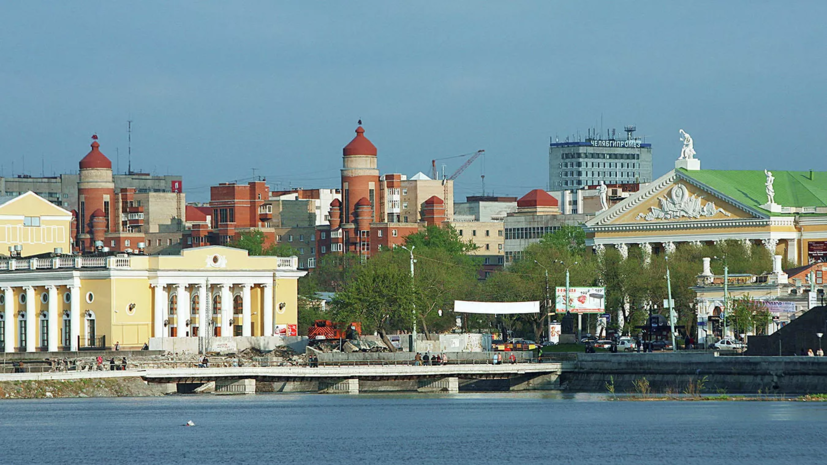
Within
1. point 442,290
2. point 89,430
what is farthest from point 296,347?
point 89,430

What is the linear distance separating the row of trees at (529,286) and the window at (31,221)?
22.1m

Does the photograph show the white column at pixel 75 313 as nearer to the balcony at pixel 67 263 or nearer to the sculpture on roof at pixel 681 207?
the balcony at pixel 67 263

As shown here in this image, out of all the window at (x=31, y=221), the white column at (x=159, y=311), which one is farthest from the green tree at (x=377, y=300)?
the window at (x=31, y=221)

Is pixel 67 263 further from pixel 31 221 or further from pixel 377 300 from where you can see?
pixel 31 221

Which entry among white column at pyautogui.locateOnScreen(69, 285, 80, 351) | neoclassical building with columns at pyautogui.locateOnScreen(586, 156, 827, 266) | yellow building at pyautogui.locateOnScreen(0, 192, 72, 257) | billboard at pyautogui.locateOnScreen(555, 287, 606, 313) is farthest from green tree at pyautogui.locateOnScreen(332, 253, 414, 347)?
neoclassical building with columns at pyautogui.locateOnScreen(586, 156, 827, 266)

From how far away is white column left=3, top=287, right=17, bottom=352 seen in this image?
133 metres

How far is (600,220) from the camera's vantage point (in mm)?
170000

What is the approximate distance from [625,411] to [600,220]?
7797 centimetres

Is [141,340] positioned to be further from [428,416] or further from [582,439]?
[582,439]

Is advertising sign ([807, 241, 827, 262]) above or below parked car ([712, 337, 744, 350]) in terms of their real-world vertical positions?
→ above

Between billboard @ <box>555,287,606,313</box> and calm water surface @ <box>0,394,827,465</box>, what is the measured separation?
948 inches

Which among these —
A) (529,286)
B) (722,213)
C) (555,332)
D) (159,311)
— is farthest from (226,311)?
(722,213)

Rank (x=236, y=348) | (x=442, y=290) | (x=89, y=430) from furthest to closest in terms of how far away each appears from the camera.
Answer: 1. (x=442, y=290)
2. (x=236, y=348)
3. (x=89, y=430)

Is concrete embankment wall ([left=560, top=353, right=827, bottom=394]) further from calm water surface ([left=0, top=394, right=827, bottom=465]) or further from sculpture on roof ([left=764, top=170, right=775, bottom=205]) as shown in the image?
sculpture on roof ([left=764, top=170, right=775, bottom=205])
